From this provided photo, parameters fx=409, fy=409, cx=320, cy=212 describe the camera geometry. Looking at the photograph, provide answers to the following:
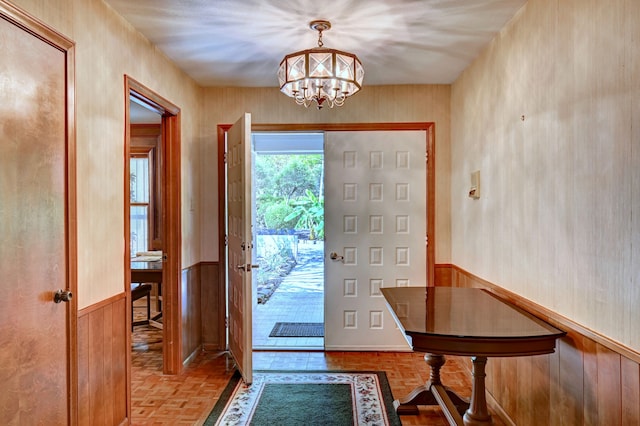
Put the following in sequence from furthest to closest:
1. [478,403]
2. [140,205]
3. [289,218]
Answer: [289,218]
[140,205]
[478,403]

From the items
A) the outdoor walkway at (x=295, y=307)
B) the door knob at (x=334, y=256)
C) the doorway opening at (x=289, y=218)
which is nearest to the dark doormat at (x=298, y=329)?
the outdoor walkway at (x=295, y=307)

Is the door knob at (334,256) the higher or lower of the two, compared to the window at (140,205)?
lower

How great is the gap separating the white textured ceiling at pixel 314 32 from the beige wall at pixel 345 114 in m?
0.39

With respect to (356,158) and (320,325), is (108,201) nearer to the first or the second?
(356,158)

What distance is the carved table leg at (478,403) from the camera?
2.08 metres

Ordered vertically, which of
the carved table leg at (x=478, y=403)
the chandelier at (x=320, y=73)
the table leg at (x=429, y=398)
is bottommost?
the table leg at (x=429, y=398)

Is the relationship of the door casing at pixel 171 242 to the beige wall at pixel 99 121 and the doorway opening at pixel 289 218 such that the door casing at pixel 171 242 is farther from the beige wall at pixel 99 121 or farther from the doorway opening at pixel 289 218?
the doorway opening at pixel 289 218

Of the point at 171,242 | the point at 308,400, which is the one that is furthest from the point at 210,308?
the point at 308,400

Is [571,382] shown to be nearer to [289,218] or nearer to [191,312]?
[191,312]

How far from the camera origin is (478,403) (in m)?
2.11

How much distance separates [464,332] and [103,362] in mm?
1886

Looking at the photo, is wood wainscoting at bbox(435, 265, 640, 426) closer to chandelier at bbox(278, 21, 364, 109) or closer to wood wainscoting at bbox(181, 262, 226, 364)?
chandelier at bbox(278, 21, 364, 109)

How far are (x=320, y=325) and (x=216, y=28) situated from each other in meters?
3.33

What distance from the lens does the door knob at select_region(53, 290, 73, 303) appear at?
1801mm
